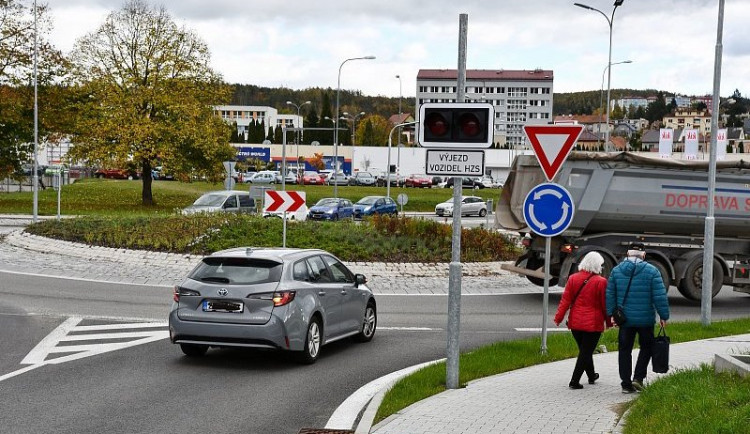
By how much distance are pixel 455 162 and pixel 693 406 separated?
3.24 m

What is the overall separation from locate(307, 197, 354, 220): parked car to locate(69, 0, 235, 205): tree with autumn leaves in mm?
8717

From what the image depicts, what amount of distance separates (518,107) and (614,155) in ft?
494

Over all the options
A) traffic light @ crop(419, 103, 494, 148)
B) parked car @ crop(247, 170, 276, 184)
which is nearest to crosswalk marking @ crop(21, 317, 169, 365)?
traffic light @ crop(419, 103, 494, 148)

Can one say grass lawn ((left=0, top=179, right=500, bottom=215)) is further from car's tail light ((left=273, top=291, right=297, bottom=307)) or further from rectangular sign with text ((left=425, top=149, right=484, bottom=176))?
rectangular sign with text ((left=425, top=149, right=484, bottom=176))

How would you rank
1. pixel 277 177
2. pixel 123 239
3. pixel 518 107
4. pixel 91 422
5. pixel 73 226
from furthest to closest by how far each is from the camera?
1. pixel 518 107
2. pixel 277 177
3. pixel 73 226
4. pixel 123 239
5. pixel 91 422

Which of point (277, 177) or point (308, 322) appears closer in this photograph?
point (308, 322)

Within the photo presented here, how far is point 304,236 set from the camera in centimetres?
2586

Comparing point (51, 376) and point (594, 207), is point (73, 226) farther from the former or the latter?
point (51, 376)

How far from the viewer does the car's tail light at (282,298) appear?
10.9 meters

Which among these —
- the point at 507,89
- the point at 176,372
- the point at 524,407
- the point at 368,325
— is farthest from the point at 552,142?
the point at 507,89

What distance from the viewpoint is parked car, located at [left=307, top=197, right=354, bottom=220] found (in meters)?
45.4

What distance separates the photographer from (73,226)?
2758 cm

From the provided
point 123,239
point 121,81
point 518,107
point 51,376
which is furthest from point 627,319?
point 518,107

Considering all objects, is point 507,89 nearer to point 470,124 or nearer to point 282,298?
point 282,298
